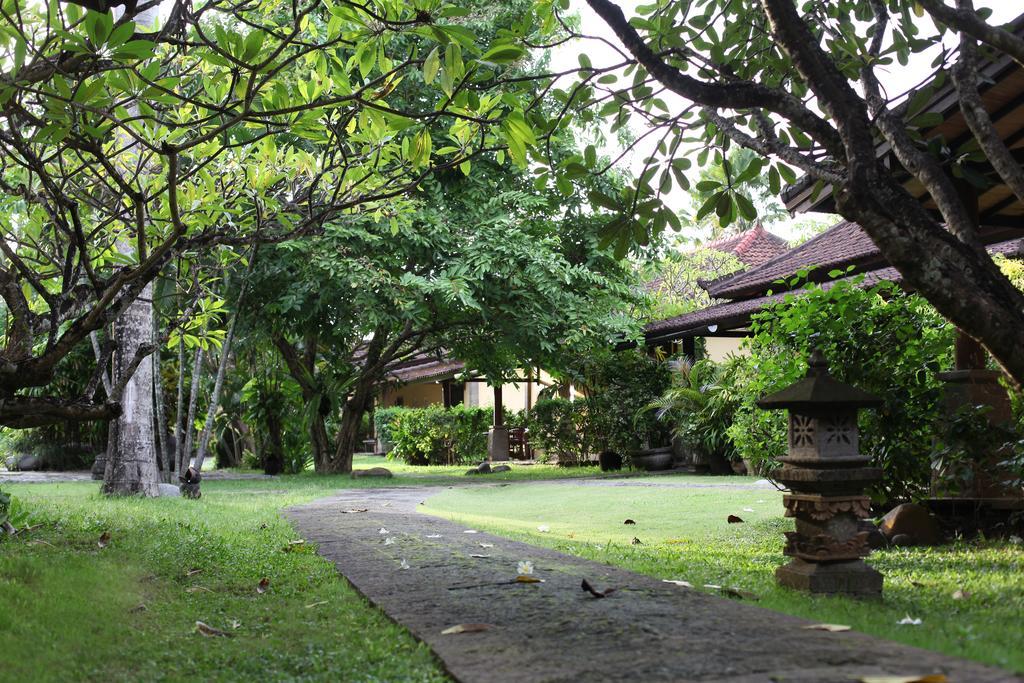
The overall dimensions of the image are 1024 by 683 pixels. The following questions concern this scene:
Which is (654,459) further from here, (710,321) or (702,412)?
(710,321)

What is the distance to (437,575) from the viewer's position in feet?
14.9

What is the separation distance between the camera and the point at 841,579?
4168 millimetres

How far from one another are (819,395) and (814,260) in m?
10.8

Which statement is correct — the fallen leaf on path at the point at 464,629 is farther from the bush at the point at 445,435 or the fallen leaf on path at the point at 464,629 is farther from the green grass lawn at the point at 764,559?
the bush at the point at 445,435

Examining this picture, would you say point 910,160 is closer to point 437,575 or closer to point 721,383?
point 437,575

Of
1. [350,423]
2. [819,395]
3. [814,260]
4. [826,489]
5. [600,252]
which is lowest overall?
[826,489]

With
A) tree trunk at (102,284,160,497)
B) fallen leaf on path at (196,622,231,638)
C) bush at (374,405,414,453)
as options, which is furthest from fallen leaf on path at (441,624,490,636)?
bush at (374,405,414,453)

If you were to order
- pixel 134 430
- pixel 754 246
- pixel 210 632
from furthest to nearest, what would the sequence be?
pixel 754 246, pixel 134 430, pixel 210 632

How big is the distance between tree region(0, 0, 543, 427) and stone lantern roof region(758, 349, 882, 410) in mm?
1861

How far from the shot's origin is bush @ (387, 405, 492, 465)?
78.8ft

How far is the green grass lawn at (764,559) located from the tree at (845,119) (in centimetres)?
110

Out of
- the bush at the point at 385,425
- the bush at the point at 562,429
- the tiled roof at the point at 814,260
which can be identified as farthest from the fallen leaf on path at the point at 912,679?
the bush at the point at 385,425

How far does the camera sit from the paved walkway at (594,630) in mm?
2559

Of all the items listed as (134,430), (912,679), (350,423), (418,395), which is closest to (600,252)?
(912,679)
